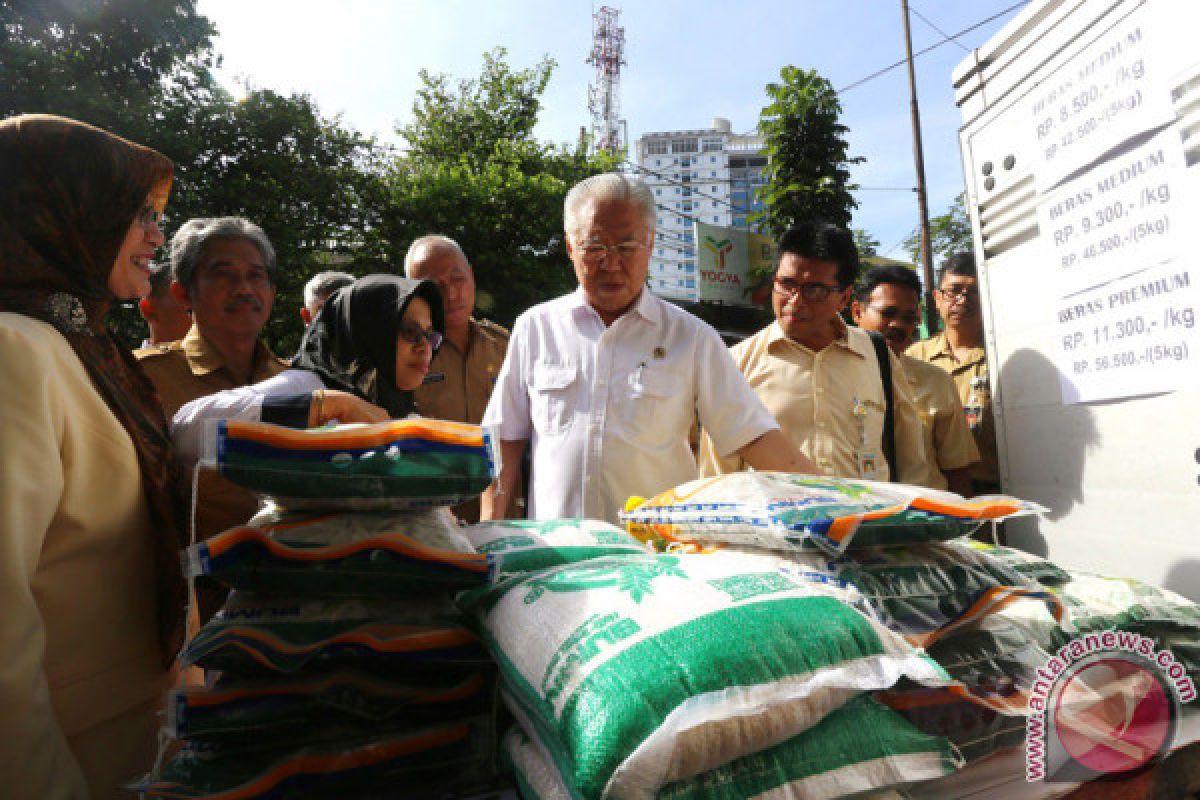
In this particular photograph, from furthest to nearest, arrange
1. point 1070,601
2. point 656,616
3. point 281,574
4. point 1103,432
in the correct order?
point 1103,432 < point 1070,601 < point 281,574 < point 656,616

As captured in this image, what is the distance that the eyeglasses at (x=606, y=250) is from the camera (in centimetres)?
227

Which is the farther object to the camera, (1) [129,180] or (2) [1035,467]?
(2) [1035,467]

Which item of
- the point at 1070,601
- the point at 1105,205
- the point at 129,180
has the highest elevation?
the point at 1105,205

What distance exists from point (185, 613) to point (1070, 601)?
171 cm

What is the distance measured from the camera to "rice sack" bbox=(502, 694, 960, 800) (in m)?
0.75

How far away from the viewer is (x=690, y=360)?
227cm

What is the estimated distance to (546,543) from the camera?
1.27 meters

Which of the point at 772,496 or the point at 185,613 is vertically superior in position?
the point at 772,496

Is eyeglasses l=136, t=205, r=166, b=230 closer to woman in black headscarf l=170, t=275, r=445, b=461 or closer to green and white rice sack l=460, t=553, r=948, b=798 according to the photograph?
woman in black headscarf l=170, t=275, r=445, b=461

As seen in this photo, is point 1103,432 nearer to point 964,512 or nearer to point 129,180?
point 964,512

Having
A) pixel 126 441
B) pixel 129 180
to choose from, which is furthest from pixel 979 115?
pixel 126 441

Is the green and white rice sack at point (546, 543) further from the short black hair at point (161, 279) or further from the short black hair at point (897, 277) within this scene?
the short black hair at point (897, 277)

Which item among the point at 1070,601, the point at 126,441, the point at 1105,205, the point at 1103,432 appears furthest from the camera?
the point at 1103,432

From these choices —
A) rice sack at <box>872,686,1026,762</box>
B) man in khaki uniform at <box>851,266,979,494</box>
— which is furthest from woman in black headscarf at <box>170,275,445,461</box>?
man in khaki uniform at <box>851,266,979,494</box>
